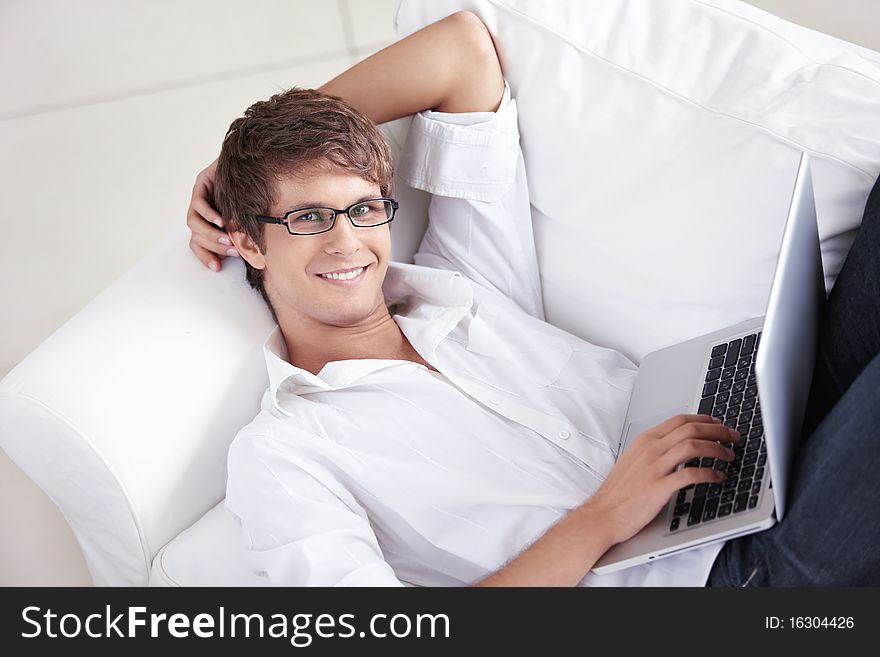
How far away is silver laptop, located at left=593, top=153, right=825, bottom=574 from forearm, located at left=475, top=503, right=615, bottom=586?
0.04 meters

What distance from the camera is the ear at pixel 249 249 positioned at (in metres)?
1.61

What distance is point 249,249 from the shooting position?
162 cm

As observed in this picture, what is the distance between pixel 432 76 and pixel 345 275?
0.42 metres

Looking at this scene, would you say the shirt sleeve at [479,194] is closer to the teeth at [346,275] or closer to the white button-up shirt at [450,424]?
the white button-up shirt at [450,424]

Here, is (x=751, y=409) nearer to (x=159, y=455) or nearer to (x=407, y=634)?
(x=407, y=634)

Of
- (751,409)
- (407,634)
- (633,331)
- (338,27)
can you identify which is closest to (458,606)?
(407,634)

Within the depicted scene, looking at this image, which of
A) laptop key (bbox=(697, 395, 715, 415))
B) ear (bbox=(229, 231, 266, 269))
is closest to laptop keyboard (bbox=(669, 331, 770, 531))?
laptop key (bbox=(697, 395, 715, 415))

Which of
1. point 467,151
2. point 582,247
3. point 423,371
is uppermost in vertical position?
point 467,151

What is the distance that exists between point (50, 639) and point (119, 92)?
7.44 feet

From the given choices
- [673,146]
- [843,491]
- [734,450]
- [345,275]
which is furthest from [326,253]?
[843,491]

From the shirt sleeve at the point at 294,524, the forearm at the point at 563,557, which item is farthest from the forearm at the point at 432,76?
the forearm at the point at 563,557

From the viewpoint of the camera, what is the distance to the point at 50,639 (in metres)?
1.27

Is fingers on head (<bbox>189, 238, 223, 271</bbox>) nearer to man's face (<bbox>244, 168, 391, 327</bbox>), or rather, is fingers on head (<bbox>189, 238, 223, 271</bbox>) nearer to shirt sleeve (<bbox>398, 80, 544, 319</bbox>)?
man's face (<bbox>244, 168, 391, 327</bbox>)

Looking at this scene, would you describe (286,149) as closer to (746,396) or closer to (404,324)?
(404,324)
